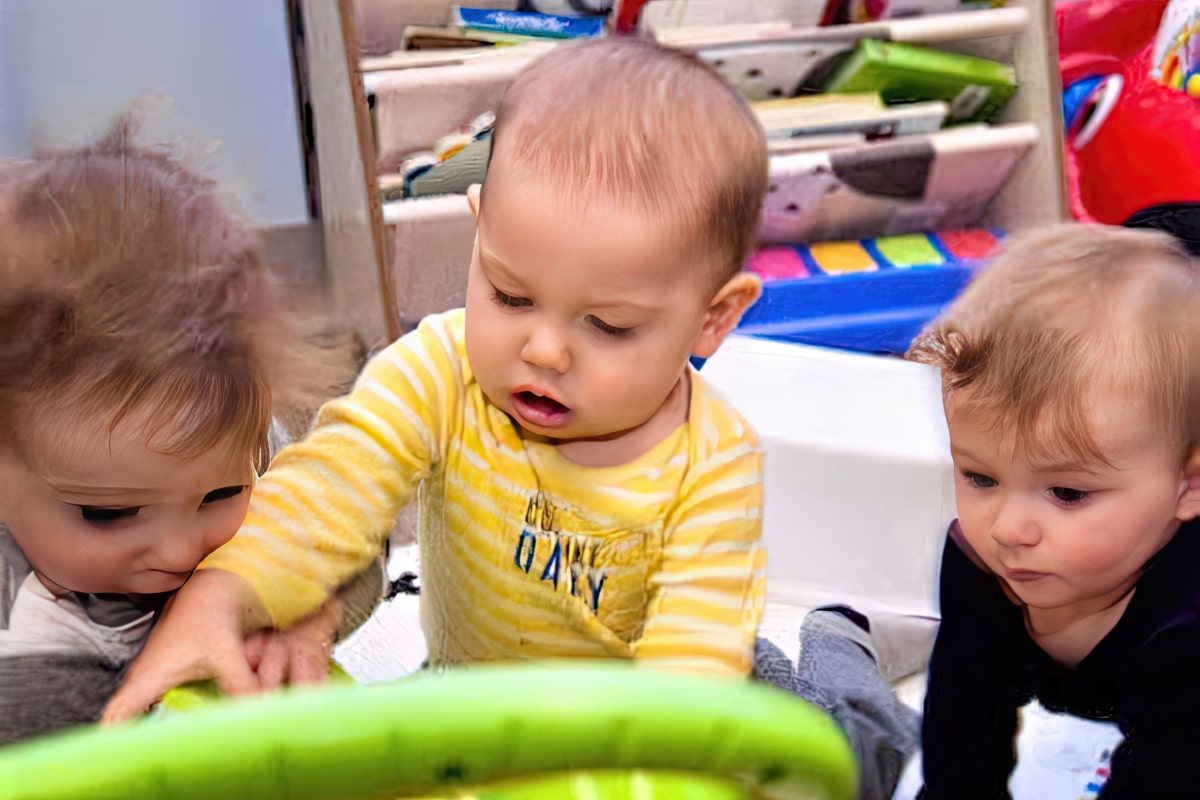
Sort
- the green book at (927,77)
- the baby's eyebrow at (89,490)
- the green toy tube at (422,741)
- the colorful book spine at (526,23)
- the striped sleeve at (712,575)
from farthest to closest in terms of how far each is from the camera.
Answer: the green book at (927,77), the colorful book spine at (526,23), the striped sleeve at (712,575), the baby's eyebrow at (89,490), the green toy tube at (422,741)

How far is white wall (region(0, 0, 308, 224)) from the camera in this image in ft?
1.13

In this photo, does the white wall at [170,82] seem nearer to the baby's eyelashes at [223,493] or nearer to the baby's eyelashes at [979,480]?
the baby's eyelashes at [223,493]

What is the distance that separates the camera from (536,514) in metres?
0.45

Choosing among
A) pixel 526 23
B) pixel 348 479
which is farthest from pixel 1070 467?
pixel 526 23

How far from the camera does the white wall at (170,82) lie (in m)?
0.35

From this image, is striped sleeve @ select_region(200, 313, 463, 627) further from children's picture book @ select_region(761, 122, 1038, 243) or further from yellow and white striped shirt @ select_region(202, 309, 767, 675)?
children's picture book @ select_region(761, 122, 1038, 243)

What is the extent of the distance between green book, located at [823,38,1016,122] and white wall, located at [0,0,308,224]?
0.41 m

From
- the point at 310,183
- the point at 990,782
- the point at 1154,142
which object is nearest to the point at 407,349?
the point at 310,183

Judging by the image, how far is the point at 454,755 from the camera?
8.6 inches

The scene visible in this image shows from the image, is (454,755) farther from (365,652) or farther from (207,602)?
(365,652)

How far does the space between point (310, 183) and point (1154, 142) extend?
55 centimetres

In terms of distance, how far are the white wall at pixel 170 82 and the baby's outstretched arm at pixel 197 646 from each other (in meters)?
0.12

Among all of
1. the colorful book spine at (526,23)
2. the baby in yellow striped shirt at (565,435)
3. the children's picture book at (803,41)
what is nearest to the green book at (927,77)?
the children's picture book at (803,41)

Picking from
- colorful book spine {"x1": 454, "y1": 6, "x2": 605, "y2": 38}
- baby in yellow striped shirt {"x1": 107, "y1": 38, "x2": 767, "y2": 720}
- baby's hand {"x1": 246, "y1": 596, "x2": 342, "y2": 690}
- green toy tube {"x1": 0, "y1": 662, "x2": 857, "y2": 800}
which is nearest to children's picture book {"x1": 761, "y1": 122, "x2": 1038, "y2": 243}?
colorful book spine {"x1": 454, "y1": 6, "x2": 605, "y2": 38}
